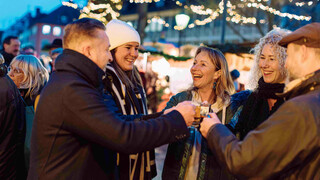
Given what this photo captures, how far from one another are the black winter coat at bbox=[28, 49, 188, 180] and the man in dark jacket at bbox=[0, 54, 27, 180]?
1.23 meters

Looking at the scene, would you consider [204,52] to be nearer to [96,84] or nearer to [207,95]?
[207,95]

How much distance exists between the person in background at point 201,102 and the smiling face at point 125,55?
2.06ft

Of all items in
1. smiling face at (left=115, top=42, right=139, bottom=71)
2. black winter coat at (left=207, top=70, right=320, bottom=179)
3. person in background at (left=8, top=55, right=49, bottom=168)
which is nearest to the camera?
black winter coat at (left=207, top=70, right=320, bottom=179)

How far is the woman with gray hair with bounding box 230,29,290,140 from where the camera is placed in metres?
2.91

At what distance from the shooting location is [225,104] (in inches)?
129

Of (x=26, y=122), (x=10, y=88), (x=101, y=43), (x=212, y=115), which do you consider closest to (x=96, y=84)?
(x=101, y=43)

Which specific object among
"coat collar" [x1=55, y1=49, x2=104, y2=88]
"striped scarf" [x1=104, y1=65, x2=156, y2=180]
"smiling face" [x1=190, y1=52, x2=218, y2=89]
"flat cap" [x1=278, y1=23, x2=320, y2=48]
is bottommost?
"striped scarf" [x1=104, y1=65, x2=156, y2=180]

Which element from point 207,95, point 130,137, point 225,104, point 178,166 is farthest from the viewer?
point 207,95

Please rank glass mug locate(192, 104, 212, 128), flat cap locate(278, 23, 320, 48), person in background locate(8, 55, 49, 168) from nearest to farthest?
1. flat cap locate(278, 23, 320, 48)
2. glass mug locate(192, 104, 212, 128)
3. person in background locate(8, 55, 49, 168)

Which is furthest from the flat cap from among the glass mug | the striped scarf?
the striped scarf

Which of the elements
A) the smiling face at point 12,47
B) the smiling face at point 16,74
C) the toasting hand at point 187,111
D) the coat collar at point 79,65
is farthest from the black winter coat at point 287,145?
the smiling face at point 12,47

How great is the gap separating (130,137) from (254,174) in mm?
Result: 731

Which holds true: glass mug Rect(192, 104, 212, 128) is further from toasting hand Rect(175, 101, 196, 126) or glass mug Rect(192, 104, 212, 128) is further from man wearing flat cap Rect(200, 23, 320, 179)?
man wearing flat cap Rect(200, 23, 320, 179)

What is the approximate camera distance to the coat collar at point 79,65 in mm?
1980
